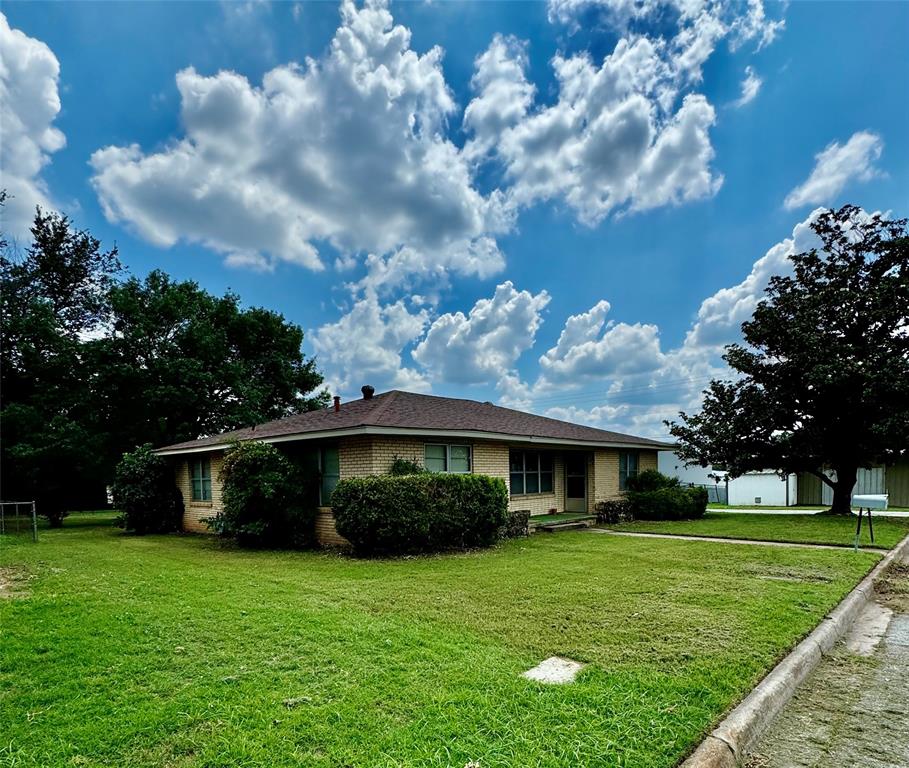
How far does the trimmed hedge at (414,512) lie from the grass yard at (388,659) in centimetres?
143

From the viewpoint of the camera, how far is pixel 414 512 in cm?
985

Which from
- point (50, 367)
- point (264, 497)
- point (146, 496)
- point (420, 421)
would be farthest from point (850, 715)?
point (50, 367)

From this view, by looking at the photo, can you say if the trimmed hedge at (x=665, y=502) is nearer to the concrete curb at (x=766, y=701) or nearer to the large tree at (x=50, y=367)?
the concrete curb at (x=766, y=701)

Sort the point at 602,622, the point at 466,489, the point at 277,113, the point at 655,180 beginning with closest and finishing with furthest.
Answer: the point at 602,622 → the point at 466,489 → the point at 277,113 → the point at 655,180

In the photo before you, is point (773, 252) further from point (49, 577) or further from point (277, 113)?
point (49, 577)

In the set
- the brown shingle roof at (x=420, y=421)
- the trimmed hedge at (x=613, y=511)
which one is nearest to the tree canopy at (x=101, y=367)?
the brown shingle roof at (x=420, y=421)

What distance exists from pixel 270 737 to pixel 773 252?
21958 mm

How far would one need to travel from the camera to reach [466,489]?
10.7 meters

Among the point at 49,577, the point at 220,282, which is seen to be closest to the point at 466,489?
the point at 49,577

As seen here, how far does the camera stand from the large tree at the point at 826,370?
1568 cm

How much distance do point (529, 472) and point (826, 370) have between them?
956 cm

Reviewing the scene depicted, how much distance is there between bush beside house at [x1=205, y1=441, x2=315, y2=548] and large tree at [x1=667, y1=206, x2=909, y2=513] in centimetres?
1415

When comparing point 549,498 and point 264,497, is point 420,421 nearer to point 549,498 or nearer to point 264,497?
point 264,497

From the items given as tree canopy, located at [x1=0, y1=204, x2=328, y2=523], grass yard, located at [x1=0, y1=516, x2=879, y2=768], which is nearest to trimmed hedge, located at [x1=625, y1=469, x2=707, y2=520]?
grass yard, located at [x1=0, y1=516, x2=879, y2=768]
